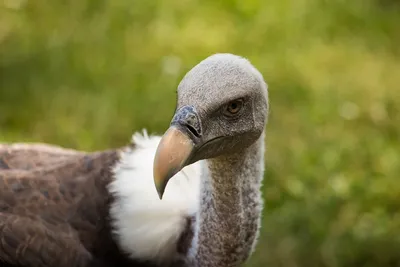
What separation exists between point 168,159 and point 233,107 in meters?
0.26

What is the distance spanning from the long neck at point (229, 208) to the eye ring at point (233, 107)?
186 mm

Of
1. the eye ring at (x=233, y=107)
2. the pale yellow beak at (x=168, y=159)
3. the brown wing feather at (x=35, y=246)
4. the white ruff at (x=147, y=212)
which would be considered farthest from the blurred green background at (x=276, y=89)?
the pale yellow beak at (x=168, y=159)

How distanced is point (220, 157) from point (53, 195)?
57cm

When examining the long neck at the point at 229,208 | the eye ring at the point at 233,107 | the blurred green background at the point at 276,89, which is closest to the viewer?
the eye ring at the point at 233,107

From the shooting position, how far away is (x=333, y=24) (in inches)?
205

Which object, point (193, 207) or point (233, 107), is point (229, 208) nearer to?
point (193, 207)

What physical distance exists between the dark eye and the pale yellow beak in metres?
0.18

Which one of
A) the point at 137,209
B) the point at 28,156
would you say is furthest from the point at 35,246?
the point at 28,156

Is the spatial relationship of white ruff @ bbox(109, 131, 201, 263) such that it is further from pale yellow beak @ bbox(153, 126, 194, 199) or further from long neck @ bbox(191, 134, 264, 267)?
pale yellow beak @ bbox(153, 126, 194, 199)

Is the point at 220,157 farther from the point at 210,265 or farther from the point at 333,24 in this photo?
the point at 333,24

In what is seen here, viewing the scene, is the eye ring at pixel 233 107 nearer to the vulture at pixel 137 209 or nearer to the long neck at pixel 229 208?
the vulture at pixel 137 209

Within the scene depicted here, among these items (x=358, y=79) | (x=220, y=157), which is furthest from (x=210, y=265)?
(x=358, y=79)

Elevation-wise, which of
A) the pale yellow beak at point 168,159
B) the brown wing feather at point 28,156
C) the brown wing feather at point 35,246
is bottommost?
the brown wing feather at point 35,246

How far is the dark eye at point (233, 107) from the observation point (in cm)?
207
